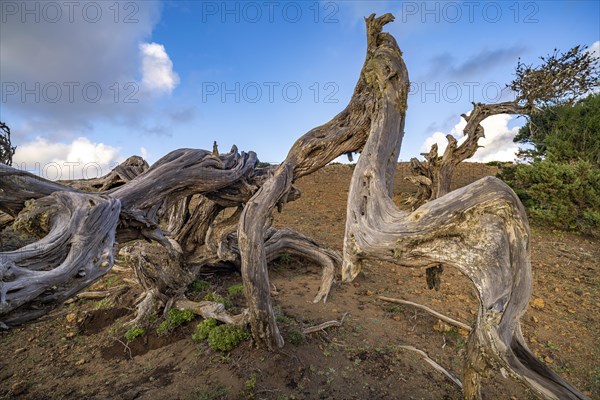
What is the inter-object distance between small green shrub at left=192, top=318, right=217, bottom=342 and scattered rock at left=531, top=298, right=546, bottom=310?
5.40 m

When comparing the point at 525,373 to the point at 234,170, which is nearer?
the point at 525,373

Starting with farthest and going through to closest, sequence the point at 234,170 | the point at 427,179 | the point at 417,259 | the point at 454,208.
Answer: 1. the point at 427,179
2. the point at 234,170
3. the point at 417,259
4. the point at 454,208

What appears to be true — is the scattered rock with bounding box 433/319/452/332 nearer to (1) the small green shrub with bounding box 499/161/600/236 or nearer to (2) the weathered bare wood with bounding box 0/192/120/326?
(2) the weathered bare wood with bounding box 0/192/120/326

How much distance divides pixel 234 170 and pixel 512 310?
12.4 feet

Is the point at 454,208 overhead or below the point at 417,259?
overhead

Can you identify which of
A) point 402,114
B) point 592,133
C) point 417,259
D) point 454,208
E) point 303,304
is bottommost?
point 303,304

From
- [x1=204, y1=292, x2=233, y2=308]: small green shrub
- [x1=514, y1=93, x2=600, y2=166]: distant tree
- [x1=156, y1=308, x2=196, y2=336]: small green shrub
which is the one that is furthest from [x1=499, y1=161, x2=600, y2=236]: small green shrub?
[x1=156, y1=308, x2=196, y2=336]: small green shrub

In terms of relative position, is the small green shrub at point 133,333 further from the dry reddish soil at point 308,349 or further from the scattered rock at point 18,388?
the scattered rock at point 18,388

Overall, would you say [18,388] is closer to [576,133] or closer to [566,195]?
[566,195]

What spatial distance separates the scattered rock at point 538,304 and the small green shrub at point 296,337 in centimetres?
431

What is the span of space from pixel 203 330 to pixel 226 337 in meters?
0.46

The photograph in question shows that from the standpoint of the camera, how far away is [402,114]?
4113 millimetres

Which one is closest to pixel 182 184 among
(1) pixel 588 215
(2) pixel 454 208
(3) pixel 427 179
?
(2) pixel 454 208

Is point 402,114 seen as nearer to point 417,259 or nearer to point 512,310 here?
point 417,259
